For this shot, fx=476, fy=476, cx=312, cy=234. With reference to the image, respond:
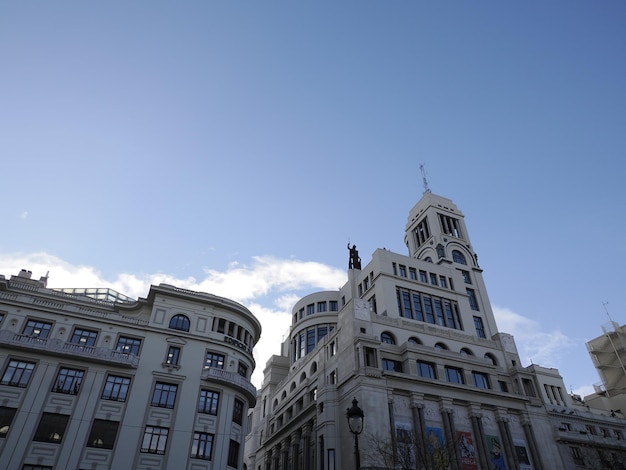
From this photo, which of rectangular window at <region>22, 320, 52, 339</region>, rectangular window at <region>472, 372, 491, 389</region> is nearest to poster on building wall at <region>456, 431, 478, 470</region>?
rectangular window at <region>472, 372, 491, 389</region>

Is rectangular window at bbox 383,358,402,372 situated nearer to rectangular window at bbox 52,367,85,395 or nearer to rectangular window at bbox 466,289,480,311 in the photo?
rectangular window at bbox 466,289,480,311

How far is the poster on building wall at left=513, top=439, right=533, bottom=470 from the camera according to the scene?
174 feet

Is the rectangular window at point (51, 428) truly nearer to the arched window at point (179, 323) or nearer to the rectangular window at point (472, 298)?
the arched window at point (179, 323)

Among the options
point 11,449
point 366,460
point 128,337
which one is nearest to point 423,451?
point 366,460

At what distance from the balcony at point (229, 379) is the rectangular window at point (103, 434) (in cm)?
843

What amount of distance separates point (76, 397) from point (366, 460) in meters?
26.5

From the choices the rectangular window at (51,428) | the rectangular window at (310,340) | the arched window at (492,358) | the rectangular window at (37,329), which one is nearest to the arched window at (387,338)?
the arched window at (492,358)

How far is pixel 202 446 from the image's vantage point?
41.1 m

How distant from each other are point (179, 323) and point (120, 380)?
25.3 ft

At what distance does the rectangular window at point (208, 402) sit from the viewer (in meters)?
43.2

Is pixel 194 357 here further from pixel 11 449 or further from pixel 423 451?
pixel 423 451

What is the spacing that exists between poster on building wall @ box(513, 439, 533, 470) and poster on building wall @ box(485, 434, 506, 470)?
2.37 metres

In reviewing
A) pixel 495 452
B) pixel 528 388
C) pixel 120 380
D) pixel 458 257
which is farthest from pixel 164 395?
pixel 458 257

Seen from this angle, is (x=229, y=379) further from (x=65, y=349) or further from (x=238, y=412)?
(x=65, y=349)
